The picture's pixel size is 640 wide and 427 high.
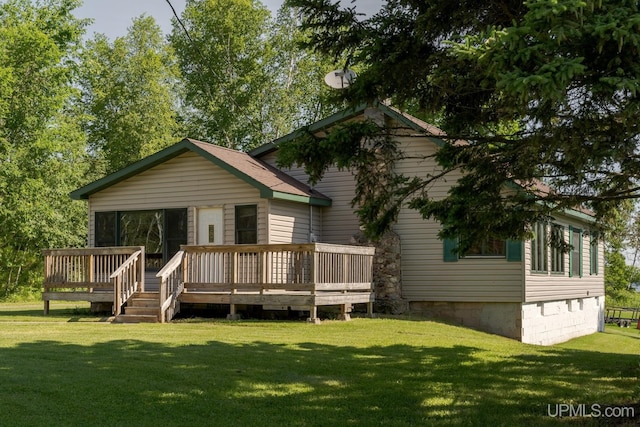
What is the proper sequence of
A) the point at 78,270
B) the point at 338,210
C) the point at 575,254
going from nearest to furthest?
the point at 78,270
the point at 338,210
the point at 575,254

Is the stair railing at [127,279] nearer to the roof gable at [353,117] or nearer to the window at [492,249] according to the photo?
the roof gable at [353,117]

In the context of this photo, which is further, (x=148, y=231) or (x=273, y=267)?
(x=148, y=231)

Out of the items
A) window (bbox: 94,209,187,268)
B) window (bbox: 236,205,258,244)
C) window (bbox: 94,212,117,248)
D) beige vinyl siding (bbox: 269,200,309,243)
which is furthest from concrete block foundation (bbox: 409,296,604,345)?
window (bbox: 94,212,117,248)

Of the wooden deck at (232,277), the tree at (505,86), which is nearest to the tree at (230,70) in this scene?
the wooden deck at (232,277)

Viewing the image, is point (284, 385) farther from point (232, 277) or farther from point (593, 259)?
point (593, 259)

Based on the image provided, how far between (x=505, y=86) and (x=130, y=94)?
108 ft

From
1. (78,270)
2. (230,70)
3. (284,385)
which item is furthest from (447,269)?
(230,70)

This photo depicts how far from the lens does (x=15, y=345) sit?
10.5 m

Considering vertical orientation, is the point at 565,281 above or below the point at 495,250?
below

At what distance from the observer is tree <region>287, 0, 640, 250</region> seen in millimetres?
5152

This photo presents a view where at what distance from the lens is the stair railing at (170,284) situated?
49.2 ft

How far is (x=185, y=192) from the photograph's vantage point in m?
18.3

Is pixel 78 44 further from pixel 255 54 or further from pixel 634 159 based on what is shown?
pixel 634 159

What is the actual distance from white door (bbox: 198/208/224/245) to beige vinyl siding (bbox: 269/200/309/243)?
4.99 feet
